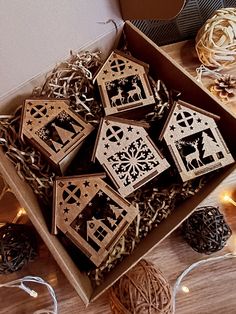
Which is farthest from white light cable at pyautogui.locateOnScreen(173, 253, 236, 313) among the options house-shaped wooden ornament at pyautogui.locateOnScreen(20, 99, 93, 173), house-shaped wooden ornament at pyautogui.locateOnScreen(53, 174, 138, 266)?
house-shaped wooden ornament at pyautogui.locateOnScreen(20, 99, 93, 173)

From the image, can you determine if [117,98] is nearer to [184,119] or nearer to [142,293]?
[184,119]

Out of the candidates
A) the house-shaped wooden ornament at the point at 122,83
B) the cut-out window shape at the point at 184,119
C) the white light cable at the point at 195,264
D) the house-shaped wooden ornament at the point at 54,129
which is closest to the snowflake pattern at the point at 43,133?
the house-shaped wooden ornament at the point at 54,129

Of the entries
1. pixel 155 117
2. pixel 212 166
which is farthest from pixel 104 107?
pixel 212 166

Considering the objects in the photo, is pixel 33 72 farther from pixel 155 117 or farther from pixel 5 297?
pixel 5 297

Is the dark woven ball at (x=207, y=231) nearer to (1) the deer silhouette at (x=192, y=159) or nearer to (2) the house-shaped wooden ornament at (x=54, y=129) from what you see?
(1) the deer silhouette at (x=192, y=159)

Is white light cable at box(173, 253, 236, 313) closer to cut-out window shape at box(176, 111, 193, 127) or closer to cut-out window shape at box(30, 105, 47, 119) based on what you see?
cut-out window shape at box(176, 111, 193, 127)

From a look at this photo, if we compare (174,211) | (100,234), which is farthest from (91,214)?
(174,211)
